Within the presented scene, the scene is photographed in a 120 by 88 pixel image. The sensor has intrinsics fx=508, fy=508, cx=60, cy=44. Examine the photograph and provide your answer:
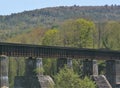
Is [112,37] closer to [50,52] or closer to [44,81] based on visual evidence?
[50,52]

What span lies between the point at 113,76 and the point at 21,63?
29139mm

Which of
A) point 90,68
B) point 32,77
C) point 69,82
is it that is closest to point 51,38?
point 90,68

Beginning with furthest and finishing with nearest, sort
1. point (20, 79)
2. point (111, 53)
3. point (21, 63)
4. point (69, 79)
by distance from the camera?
1. point (21, 63)
2. point (111, 53)
3. point (20, 79)
4. point (69, 79)

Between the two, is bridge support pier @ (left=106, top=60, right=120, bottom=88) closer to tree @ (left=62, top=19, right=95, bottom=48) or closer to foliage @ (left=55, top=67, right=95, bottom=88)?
tree @ (left=62, top=19, right=95, bottom=48)

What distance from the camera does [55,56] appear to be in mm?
68625

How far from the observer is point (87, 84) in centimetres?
4806

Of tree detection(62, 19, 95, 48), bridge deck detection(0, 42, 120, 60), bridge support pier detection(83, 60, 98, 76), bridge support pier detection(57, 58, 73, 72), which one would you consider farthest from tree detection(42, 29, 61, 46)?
bridge support pier detection(57, 58, 73, 72)

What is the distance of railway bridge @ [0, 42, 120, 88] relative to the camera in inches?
2395

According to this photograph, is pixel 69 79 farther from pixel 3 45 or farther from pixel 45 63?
→ pixel 45 63

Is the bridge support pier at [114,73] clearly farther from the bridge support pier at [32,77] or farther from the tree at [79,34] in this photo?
the tree at [79,34]

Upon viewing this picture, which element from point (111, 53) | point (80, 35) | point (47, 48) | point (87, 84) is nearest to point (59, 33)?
point (80, 35)

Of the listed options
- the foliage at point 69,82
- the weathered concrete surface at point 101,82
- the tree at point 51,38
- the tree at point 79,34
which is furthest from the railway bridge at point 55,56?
the tree at point 51,38

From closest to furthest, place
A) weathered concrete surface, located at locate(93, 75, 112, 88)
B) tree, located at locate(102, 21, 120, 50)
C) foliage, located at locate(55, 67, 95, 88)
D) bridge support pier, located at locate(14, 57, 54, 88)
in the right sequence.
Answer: foliage, located at locate(55, 67, 95, 88), bridge support pier, located at locate(14, 57, 54, 88), weathered concrete surface, located at locate(93, 75, 112, 88), tree, located at locate(102, 21, 120, 50)

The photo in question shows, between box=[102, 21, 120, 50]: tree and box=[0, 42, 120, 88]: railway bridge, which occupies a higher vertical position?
box=[102, 21, 120, 50]: tree
